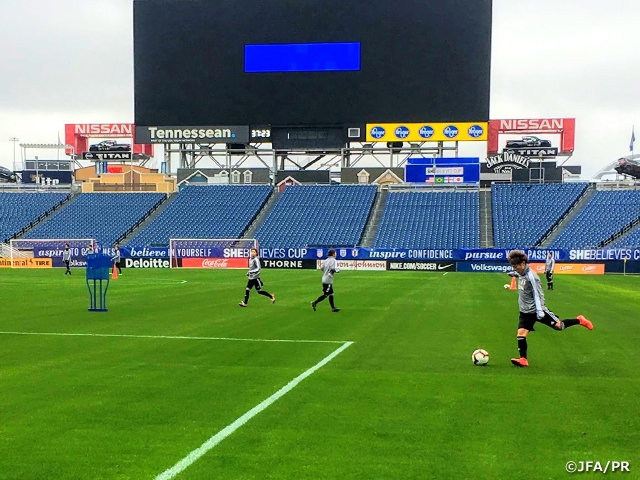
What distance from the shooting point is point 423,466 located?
6.25m

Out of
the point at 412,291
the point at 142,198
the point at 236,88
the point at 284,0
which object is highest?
the point at 284,0

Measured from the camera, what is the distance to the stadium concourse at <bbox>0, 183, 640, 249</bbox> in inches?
2041

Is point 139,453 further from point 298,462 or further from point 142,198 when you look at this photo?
point 142,198

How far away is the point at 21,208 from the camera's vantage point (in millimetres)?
62750

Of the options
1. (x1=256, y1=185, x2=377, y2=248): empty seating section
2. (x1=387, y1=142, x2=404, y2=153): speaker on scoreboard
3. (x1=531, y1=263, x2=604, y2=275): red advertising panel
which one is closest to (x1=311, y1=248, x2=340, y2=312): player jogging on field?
(x1=531, y1=263, x2=604, y2=275): red advertising panel

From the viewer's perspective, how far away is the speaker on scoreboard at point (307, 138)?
54188mm

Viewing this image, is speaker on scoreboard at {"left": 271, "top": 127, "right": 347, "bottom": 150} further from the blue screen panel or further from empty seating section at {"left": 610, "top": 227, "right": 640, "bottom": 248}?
empty seating section at {"left": 610, "top": 227, "right": 640, "bottom": 248}

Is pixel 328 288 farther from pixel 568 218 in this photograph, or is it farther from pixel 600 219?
pixel 568 218

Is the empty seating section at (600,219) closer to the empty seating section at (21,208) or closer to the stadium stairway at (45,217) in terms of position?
the stadium stairway at (45,217)

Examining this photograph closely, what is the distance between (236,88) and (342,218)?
548 inches

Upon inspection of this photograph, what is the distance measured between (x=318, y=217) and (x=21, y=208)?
93.7ft

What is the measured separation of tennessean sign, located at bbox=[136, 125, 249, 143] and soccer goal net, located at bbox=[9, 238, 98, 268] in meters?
9.94

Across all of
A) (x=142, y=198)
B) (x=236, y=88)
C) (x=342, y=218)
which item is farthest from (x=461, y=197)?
(x=142, y=198)

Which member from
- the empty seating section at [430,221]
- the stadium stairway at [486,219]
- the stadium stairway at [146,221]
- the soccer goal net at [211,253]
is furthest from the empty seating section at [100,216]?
the stadium stairway at [486,219]
